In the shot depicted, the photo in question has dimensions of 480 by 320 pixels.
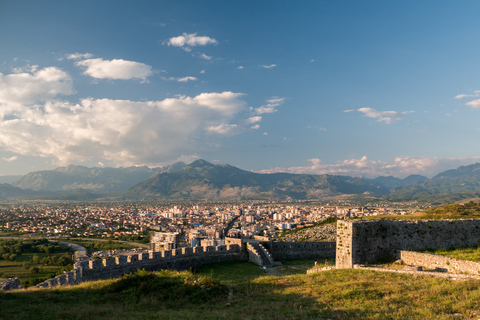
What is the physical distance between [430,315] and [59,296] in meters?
13.6

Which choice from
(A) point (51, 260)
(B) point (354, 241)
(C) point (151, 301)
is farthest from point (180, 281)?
(A) point (51, 260)

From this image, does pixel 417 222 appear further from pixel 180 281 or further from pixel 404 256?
pixel 180 281

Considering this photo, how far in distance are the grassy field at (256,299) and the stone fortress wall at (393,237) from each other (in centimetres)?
340

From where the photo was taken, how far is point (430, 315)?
30.1 ft

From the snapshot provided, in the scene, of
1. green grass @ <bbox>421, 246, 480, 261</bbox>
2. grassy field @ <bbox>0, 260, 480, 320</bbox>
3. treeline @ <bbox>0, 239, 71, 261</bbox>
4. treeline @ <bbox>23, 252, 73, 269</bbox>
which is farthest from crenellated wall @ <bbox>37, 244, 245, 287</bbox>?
treeline @ <bbox>0, 239, 71, 261</bbox>

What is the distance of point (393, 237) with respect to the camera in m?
20.6

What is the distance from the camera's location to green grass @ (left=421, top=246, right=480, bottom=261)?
17788 millimetres

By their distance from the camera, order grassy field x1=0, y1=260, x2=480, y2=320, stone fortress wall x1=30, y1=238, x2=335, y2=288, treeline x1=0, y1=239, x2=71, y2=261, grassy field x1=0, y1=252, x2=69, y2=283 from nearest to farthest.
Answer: grassy field x1=0, y1=260, x2=480, y2=320 → stone fortress wall x1=30, y1=238, x2=335, y2=288 → grassy field x1=0, y1=252, x2=69, y2=283 → treeline x1=0, y1=239, x2=71, y2=261

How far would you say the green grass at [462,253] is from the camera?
17.8 metres

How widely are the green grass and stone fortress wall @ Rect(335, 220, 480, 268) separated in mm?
663

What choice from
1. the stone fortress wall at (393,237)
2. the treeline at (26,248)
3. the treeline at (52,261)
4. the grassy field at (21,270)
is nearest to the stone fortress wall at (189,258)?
the stone fortress wall at (393,237)

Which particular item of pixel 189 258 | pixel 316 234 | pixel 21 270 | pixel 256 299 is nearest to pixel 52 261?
pixel 21 270

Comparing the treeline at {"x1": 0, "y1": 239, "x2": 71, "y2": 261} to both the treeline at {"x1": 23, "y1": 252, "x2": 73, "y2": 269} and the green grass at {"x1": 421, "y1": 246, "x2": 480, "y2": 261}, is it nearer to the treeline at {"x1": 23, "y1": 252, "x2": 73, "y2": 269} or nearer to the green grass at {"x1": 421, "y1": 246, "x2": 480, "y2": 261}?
the treeline at {"x1": 23, "y1": 252, "x2": 73, "y2": 269}

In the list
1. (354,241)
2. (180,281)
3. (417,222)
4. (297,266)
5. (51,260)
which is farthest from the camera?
(51,260)
